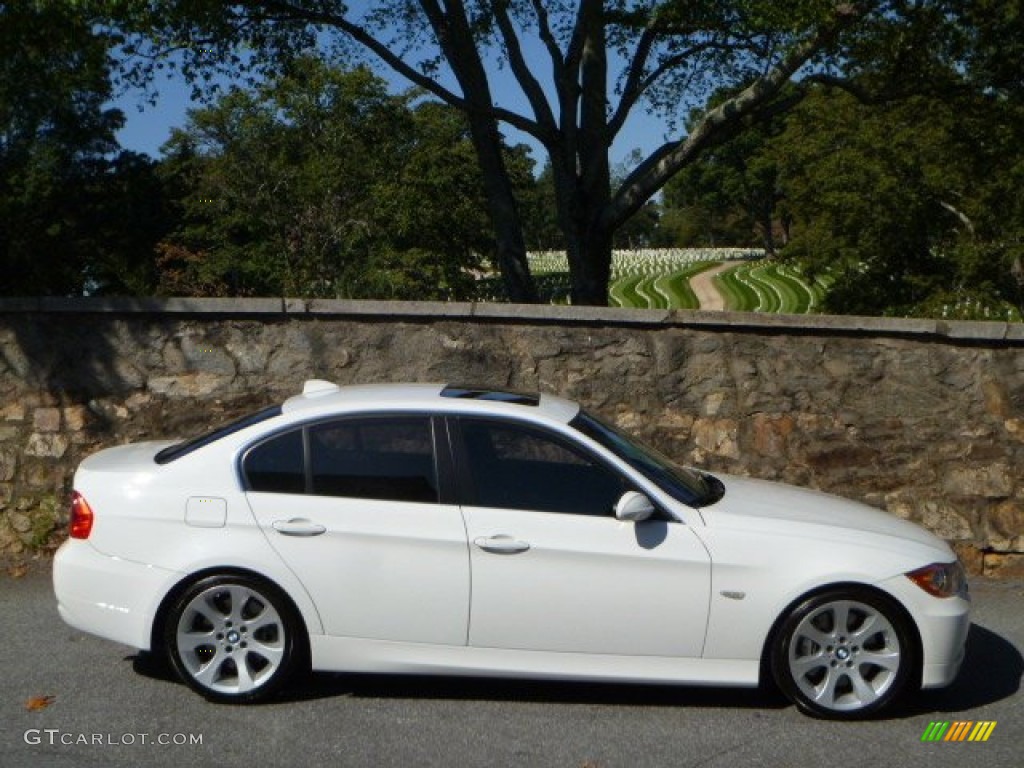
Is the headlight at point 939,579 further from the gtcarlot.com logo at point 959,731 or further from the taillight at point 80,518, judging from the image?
the taillight at point 80,518

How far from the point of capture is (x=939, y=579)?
6.01 m

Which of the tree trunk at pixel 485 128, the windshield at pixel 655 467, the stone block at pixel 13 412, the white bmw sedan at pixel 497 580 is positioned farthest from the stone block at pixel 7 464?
the tree trunk at pixel 485 128

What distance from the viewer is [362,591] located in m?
5.90

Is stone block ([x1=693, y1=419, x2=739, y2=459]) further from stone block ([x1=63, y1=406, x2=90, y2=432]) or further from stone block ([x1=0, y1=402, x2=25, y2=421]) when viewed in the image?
stone block ([x1=0, y1=402, x2=25, y2=421])

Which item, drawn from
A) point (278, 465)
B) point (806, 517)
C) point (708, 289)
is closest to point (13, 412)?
point (278, 465)

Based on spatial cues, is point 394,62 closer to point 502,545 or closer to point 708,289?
point 502,545

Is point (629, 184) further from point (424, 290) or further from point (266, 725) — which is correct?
point (424, 290)

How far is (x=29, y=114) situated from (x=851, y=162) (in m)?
19.4

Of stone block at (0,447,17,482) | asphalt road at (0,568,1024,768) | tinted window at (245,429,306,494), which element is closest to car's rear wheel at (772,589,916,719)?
asphalt road at (0,568,1024,768)

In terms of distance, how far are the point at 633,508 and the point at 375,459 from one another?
1.21 metres

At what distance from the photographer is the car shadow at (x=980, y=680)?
6.21m

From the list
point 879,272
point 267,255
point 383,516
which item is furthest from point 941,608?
point 879,272

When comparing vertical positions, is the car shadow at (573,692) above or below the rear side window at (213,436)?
below

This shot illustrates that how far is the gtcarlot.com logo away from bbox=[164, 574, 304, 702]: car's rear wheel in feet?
9.24
